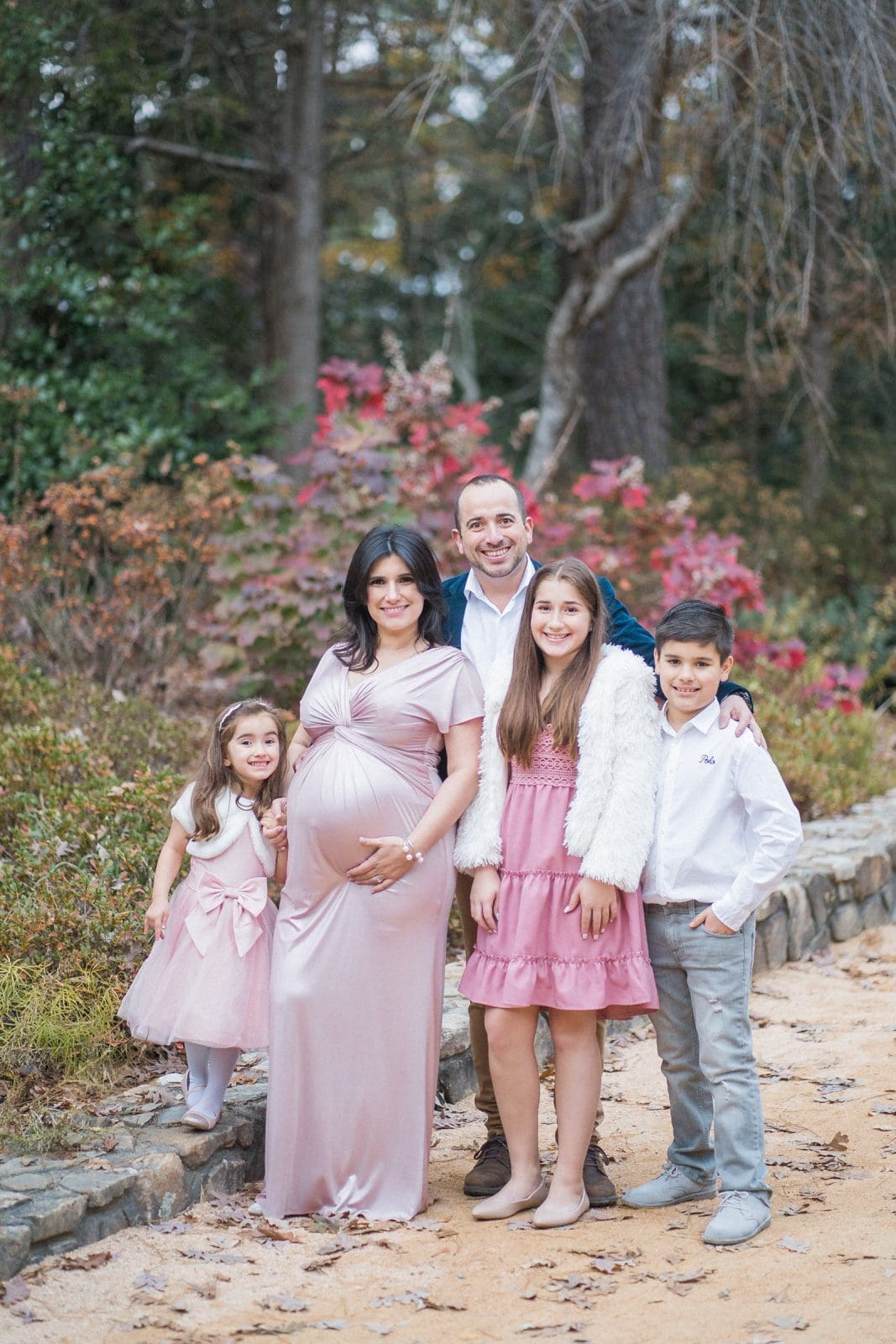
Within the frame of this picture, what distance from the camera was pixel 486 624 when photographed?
3650 millimetres

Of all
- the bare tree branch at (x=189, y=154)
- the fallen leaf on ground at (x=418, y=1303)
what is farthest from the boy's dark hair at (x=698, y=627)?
the bare tree branch at (x=189, y=154)

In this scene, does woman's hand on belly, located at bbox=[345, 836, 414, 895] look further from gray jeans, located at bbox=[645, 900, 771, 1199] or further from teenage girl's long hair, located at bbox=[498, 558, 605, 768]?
gray jeans, located at bbox=[645, 900, 771, 1199]

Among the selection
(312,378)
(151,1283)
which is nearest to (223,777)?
(151,1283)

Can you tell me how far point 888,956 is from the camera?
588 centimetres

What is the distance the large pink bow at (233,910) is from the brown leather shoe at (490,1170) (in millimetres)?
846

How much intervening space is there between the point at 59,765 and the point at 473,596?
2.29 meters

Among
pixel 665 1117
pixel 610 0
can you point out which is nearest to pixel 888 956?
pixel 665 1117

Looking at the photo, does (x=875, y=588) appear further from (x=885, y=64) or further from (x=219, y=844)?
(x=219, y=844)

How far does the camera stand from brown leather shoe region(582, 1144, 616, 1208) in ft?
11.2

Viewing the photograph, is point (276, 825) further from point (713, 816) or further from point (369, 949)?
point (713, 816)

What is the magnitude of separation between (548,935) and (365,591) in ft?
3.29

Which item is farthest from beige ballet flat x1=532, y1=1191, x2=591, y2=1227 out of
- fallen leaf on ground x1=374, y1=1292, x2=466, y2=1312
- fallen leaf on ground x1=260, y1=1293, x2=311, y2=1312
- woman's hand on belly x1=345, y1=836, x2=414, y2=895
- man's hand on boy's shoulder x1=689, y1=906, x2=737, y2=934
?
woman's hand on belly x1=345, y1=836, x2=414, y2=895

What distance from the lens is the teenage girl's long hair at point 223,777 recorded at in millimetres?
3531

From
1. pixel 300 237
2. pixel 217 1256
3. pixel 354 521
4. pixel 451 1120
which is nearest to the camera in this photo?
pixel 217 1256
